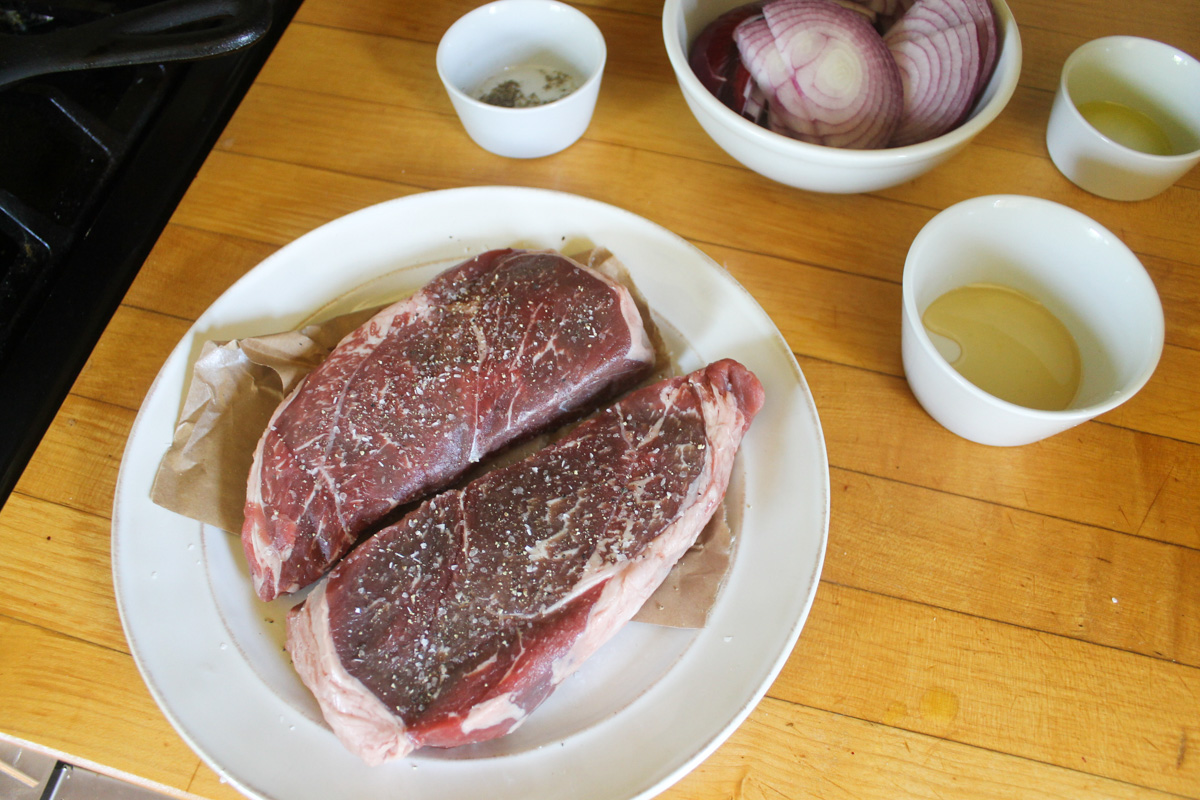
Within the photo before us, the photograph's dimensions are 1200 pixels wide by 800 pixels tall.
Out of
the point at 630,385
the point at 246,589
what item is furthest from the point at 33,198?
the point at 630,385

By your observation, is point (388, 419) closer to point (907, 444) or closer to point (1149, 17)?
point (907, 444)

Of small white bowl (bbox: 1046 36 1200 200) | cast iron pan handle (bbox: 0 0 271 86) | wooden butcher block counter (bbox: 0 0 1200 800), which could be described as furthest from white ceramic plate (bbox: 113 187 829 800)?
small white bowl (bbox: 1046 36 1200 200)

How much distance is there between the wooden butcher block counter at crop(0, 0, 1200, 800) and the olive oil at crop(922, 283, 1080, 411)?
0.10 m

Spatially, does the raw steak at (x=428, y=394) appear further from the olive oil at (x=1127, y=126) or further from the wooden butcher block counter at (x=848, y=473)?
the olive oil at (x=1127, y=126)

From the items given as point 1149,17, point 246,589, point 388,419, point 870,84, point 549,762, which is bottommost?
point 549,762

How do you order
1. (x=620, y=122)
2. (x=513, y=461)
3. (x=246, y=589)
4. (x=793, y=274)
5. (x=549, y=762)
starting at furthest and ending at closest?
(x=620, y=122)
(x=793, y=274)
(x=513, y=461)
(x=246, y=589)
(x=549, y=762)

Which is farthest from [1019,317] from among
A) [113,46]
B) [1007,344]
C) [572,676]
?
[113,46]

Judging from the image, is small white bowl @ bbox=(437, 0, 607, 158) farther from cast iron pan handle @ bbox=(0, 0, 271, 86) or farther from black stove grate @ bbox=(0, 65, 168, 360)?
black stove grate @ bbox=(0, 65, 168, 360)

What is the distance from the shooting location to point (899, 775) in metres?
1.08

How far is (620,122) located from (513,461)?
30.9 inches

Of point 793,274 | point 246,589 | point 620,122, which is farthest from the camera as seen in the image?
point 620,122

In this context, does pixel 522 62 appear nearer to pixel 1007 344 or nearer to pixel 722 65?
pixel 722 65

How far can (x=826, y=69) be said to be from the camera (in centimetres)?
128

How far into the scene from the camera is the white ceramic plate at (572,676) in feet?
3.33
